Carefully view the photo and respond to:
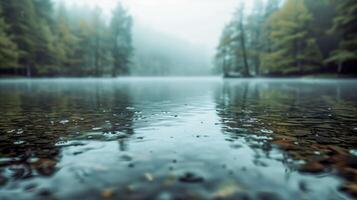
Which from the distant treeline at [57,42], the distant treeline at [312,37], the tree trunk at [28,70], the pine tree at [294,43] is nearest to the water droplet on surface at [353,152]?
the distant treeline at [312,37]

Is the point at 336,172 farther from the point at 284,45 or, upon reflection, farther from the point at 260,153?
the point at 284,45

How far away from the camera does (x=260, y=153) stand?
396 cm

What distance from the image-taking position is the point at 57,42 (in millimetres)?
42531

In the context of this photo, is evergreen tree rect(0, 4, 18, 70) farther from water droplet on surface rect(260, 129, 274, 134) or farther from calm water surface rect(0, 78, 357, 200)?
water droplet on surface rect(260, 129, 274, 134)

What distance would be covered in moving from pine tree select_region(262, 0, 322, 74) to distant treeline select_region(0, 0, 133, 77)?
30.7m

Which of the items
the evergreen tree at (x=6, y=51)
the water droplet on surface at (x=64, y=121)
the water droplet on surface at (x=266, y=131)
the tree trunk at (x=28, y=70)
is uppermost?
the evergreen tree at (x=6, y=51)

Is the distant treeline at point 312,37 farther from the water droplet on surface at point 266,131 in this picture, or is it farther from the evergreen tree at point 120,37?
the water droplet on surface at point 266,131

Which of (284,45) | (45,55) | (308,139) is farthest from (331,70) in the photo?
(45,55)

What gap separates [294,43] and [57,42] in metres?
37.8

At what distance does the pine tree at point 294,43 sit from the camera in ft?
112

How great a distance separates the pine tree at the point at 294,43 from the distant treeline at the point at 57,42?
30.7m

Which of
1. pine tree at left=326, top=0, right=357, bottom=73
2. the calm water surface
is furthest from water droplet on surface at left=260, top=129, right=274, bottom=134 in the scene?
pine tree at left=326, top=0, right=357, bottom=73

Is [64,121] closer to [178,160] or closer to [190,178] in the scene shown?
[178,160]

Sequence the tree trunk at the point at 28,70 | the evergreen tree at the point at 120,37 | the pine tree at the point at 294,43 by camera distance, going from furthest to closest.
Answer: the evergreen tree at the point at 120,37
the tree trunk at the point at 28,70
the pine tree at the point at 294,43
